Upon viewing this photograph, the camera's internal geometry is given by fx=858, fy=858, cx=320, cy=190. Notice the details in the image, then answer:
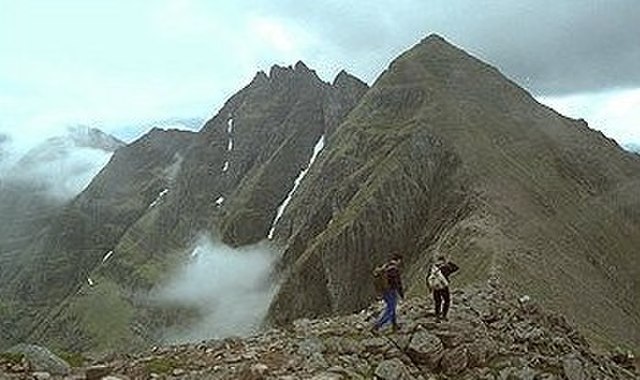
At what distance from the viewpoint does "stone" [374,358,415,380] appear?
90.8 feet

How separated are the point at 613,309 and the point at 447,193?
3907 centimetres

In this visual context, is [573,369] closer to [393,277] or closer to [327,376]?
[393,277]

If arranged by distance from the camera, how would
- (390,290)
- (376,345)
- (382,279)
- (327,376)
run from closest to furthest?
(327,376) < (376,345) < (390,290) < (382,279)

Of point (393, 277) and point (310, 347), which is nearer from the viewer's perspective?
point (310, 347)

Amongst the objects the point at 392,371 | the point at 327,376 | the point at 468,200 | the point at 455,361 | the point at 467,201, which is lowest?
the point at 327,376

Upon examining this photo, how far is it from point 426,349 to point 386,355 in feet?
5.28

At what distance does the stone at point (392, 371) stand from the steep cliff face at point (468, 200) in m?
47.0

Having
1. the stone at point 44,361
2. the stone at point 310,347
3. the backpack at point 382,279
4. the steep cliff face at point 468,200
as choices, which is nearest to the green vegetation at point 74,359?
the stone at point 44,361

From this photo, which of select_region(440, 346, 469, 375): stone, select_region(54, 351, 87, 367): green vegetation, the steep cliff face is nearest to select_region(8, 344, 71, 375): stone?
select_region(54, 351, 87, 367): green vegetation

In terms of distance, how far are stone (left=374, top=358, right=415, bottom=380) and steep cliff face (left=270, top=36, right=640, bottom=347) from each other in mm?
47029

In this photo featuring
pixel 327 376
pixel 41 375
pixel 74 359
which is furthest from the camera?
pixel 74 359

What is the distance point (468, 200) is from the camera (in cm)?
11881

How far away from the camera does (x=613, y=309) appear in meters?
93.4

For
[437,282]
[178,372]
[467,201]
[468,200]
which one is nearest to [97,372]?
[178,372]
